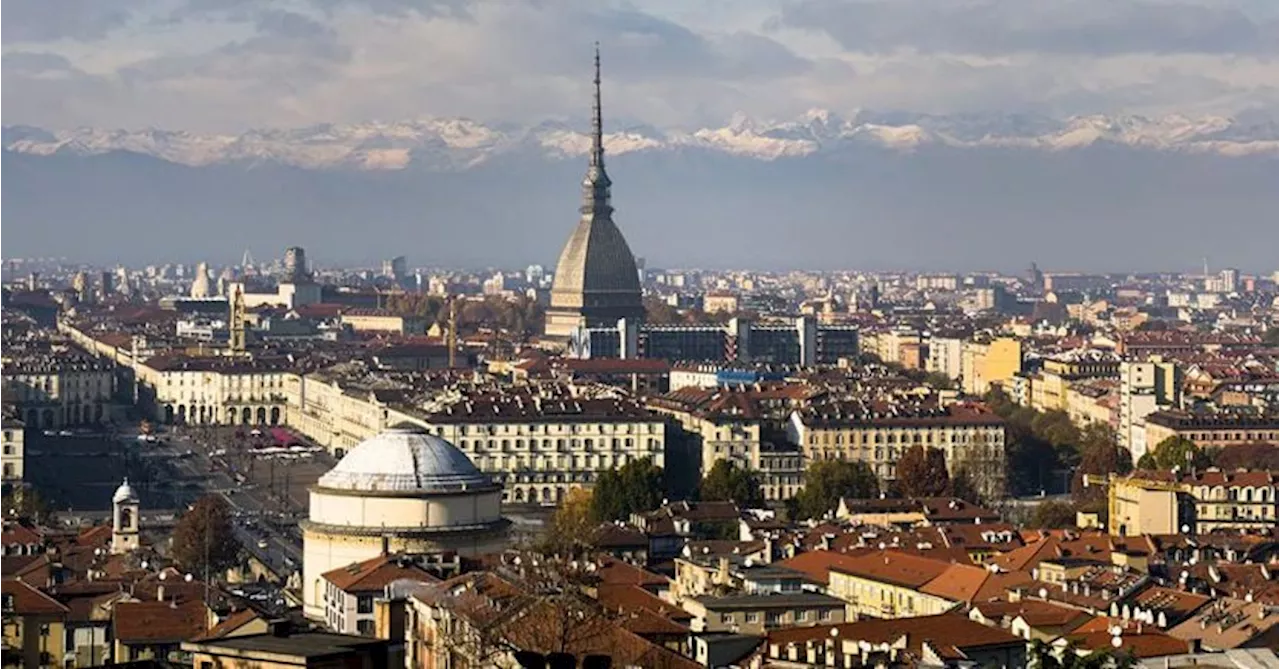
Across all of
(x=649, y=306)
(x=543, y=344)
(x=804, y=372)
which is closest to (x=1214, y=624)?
(x=804, y=372)

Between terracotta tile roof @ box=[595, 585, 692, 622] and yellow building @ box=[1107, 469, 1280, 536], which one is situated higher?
terracotta tile roof @ box=[595, 585, 692, 622]

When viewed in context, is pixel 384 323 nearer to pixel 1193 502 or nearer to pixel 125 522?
pixel 1193 502

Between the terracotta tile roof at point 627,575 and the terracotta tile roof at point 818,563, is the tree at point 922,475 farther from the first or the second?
the terracotta tile roof at point 627,575

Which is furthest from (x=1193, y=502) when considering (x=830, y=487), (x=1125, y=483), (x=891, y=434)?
(x=891, y=434)

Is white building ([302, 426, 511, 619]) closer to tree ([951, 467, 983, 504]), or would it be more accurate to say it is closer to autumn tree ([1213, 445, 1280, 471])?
tree ([951, 467, 983, 504])

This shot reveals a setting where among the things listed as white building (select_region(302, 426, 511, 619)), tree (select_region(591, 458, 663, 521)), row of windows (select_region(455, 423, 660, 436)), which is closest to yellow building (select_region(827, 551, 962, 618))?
white building (select_region(302, 426, 511, 619))

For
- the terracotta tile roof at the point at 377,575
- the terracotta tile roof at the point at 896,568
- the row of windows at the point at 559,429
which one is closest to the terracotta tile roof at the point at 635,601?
the terracotta tile roof at the point at 377,575

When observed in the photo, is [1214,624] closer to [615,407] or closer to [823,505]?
[823,505]
